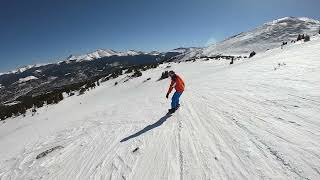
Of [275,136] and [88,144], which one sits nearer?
[275,136]

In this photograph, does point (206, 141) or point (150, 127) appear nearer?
point (206, 141)

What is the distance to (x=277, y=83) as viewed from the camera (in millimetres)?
10852

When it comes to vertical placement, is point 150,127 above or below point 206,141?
below

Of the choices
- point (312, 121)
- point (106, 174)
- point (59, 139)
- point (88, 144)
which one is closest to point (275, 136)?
point (312, 121)

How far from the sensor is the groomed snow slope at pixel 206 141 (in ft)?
17.8

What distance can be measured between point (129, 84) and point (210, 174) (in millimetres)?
24593

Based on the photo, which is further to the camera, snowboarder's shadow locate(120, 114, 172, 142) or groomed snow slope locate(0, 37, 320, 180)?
snowboarder's shadow locate(120, 114, 172, 142)

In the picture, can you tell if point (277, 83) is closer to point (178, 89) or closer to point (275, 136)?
point (178, 89)

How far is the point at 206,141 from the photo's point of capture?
23.2 feet

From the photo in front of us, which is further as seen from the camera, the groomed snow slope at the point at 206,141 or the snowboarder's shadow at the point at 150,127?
the snowboarder's shadow at the point at 150,127

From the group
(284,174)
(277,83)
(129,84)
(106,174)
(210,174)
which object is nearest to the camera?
(284,174)

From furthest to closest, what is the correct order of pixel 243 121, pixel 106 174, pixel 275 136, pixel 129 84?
pixel 129 84
pixel 243 121
pixel 106 174
pixel 275 136

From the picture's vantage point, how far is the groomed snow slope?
17.8 feet

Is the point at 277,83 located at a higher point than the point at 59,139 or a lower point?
higher
